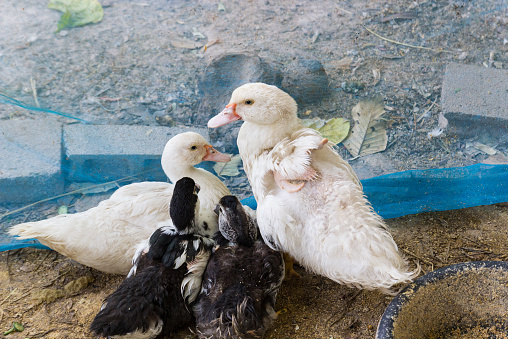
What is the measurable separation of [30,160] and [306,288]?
181 centimetres

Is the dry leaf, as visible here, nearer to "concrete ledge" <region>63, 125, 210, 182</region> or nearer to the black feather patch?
"concrete ledge" <region>63, 125, 210, 182</region>

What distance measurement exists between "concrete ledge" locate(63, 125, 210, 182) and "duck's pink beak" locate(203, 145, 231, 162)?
226mm

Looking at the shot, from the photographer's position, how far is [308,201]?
1.97 meters

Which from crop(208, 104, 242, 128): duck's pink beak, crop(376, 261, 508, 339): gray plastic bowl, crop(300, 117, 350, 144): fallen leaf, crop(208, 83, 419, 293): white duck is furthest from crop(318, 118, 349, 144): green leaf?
crop(376, 261, 508, 339): gray plastic bowl

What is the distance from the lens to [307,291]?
2.33 m

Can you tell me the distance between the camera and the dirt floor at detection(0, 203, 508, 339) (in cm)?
213

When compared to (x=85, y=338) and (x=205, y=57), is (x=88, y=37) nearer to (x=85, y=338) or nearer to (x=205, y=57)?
(x=205, y=57)

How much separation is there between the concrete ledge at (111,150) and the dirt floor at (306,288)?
22.2 inches

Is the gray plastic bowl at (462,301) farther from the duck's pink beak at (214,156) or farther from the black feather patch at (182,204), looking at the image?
→ the duck's pink beak at (214,156)

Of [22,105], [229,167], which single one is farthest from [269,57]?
[22,105]

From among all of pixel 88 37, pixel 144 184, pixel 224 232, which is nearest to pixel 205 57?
pixel 88 37

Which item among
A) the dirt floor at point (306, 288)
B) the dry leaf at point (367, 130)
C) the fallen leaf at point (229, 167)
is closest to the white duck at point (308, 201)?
the dirt floor at point (306, 288)

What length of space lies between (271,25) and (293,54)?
0.87 ft

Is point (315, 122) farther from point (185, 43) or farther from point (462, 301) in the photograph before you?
point (462, 301)
